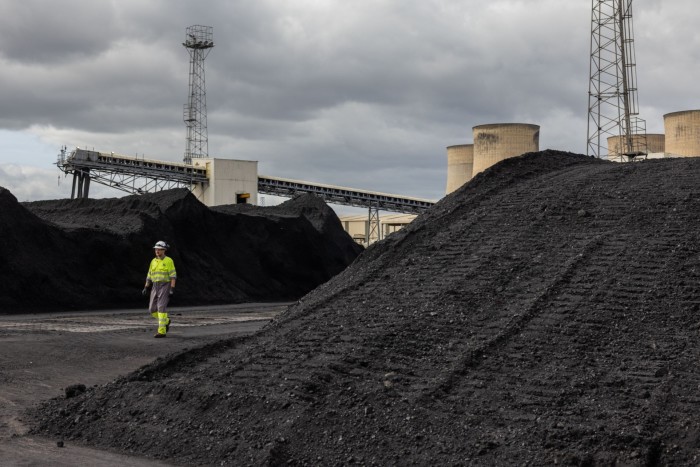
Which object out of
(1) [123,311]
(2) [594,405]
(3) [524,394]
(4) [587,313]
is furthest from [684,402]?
(1) [123,311]

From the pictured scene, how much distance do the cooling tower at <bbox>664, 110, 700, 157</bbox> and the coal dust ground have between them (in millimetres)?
20100

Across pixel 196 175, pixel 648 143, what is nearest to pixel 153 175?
pixel 196 175

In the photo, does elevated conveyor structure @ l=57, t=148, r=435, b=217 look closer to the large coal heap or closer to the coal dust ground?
the large coal heap

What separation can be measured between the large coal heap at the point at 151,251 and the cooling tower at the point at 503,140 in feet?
19.5

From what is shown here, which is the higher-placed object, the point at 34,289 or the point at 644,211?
the point at 644,211

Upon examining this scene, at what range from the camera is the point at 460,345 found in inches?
319

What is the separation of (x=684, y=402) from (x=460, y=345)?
2.25 m

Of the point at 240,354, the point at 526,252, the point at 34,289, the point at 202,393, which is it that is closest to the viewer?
the point at 202,393

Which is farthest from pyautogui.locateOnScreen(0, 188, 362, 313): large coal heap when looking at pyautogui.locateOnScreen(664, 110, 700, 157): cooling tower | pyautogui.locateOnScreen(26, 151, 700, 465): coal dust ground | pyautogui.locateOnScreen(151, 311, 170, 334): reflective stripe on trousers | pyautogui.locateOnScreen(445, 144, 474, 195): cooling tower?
pyautogui.locateOnScreen(664, 110, 700, 157): cooling tower

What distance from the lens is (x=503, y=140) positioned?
98.3 ft

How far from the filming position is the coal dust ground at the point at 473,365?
6375 millimetres

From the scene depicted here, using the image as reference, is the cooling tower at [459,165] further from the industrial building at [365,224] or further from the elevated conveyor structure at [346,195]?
the industrial building at [365,224]

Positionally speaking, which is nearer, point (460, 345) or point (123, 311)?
point (460, 345)

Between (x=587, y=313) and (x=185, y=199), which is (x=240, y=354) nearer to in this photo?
(x=587, y=313)
